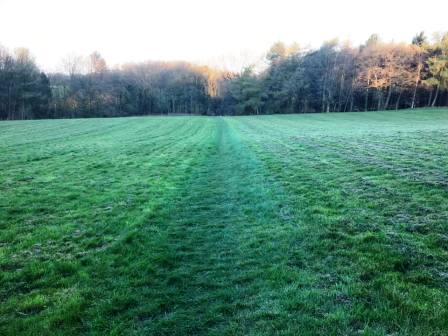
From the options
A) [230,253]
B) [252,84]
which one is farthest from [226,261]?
[252,84]

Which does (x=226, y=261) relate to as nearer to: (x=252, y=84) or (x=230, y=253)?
(x=230, y=253)

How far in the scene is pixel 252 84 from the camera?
3253 inches

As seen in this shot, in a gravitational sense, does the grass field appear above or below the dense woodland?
below

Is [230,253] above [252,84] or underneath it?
underneath

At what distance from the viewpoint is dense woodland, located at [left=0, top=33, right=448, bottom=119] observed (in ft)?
210

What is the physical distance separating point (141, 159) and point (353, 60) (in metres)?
66.5

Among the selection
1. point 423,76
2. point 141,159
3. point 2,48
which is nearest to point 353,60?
point 423,76

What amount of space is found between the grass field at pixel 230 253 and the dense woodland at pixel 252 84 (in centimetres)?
6213

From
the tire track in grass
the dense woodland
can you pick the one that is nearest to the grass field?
the tire track in grass

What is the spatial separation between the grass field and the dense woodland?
62.1 metres

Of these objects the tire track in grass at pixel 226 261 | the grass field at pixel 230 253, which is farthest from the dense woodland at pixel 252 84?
the tire track in grass at pixel 226 261

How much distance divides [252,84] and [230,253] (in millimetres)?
80513

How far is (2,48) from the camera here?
71938 mm

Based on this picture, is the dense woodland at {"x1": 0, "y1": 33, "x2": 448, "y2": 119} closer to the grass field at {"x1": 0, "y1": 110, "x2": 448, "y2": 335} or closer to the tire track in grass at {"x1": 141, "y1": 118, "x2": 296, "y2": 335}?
the grass field at {"x1": 0, "y1": 110, "x2": 448, "y2": 335}
